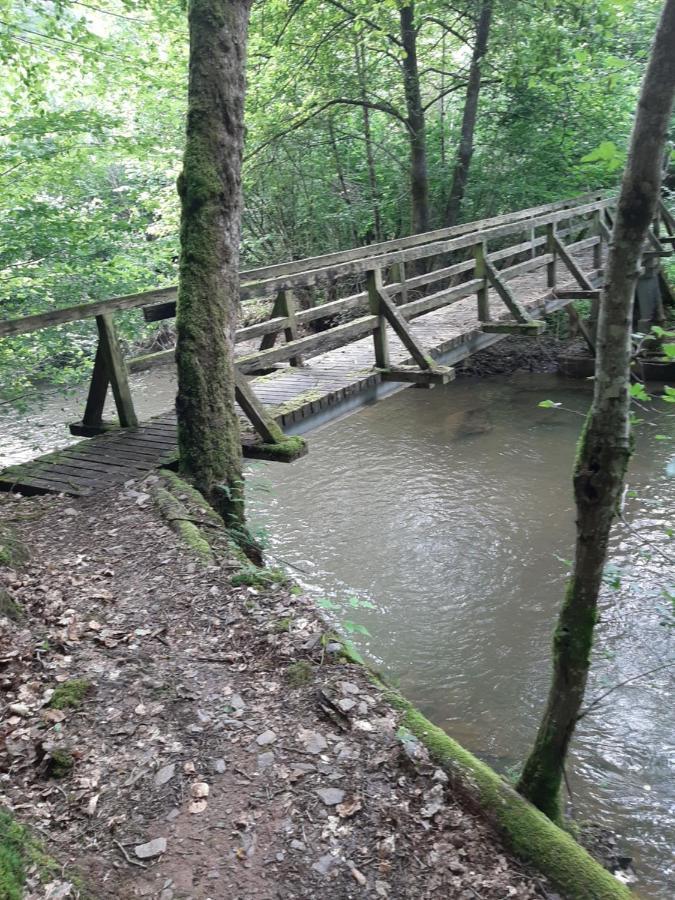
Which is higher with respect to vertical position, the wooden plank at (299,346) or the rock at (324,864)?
the wooden plank at (299,346)

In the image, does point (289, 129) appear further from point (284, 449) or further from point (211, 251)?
point (284, 449)

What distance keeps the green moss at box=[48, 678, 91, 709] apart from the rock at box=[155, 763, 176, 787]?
58cm

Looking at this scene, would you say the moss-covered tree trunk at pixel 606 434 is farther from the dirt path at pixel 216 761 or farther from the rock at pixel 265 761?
the rock at pixel 265 761

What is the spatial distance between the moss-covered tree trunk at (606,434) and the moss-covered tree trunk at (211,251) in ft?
10.1

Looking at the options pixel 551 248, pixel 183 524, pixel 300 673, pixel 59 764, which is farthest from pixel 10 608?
pixel 551 248

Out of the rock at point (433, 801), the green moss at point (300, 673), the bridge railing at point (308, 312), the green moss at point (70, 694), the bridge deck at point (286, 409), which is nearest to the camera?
the rock at point (433, 801)

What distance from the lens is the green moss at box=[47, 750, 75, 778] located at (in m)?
2.73

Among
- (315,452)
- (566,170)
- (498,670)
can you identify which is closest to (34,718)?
(498,670)

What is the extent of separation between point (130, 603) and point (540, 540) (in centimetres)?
567

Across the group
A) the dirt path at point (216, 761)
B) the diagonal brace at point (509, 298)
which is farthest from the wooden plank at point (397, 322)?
the dirt path at point (216, 761)

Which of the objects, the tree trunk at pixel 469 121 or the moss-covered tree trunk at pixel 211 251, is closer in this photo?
the moss-covered tree trunk at pixel 211 251

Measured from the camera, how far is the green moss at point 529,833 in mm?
2531

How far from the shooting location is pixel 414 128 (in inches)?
570

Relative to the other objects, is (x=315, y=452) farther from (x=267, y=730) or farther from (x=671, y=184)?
(x=671, y=184)
